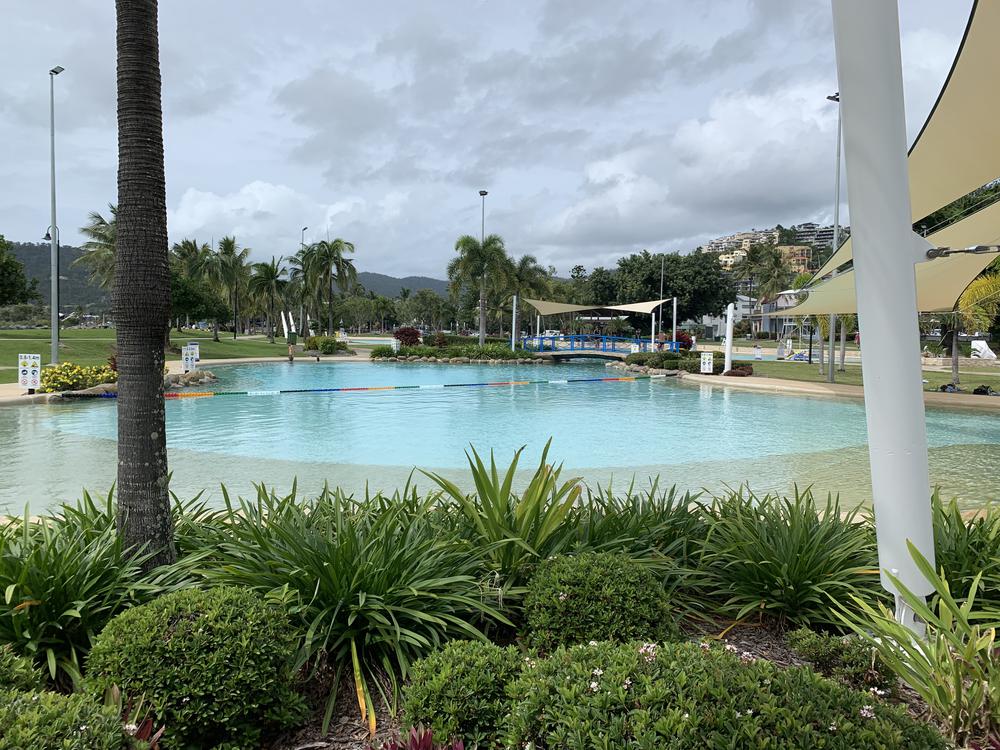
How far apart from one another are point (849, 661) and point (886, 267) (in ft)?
5.33

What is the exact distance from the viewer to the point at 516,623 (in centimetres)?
302

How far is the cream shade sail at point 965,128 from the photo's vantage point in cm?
486

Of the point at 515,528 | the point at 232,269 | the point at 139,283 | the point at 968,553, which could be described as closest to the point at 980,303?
the point at 968,553

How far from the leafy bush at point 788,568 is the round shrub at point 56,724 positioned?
259 centimetres

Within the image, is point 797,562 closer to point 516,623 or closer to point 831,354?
point 516,623

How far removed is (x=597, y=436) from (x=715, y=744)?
1096cm

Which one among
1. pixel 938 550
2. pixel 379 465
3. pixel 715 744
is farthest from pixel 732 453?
pixel 715 744

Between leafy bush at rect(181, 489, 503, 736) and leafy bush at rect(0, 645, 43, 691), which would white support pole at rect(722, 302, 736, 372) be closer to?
leafy bush at rect(181, 489, 503, 736)

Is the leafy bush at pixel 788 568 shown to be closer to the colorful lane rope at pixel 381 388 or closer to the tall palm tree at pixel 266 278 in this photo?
the colorful lane rope at pixel 381 388

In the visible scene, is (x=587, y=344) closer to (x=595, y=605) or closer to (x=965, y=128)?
(x=965, y=128)

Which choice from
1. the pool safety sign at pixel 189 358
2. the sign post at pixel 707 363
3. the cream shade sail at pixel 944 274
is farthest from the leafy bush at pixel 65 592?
the sign post at pixel 707 363

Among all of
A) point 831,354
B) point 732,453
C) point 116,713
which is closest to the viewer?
point 116,713

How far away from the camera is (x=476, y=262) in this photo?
1612 inches

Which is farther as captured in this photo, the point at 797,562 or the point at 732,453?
the point at 732,453
